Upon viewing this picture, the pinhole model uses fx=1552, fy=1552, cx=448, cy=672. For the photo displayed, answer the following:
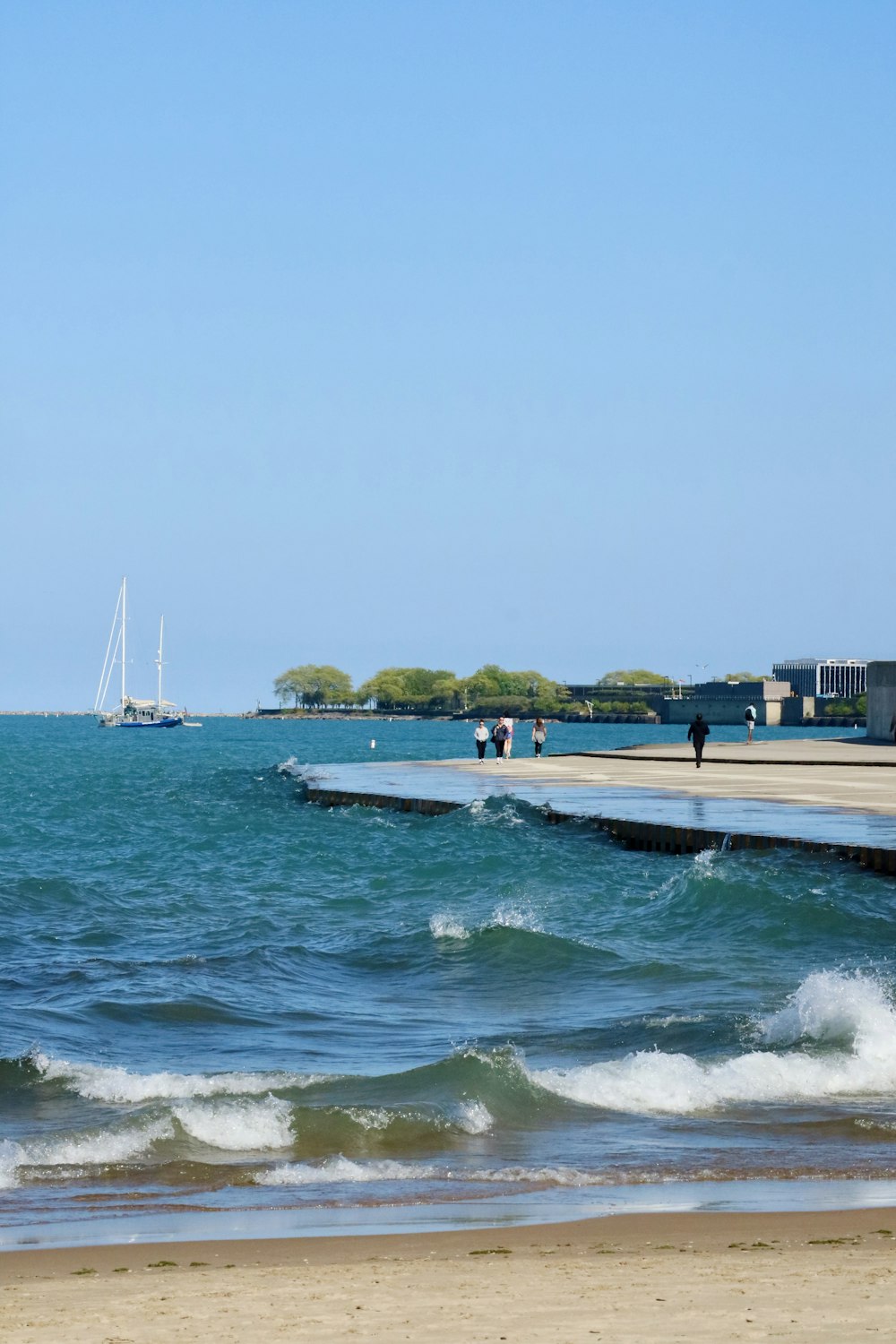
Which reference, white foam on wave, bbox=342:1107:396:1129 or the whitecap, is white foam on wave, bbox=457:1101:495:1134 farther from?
the whitecap

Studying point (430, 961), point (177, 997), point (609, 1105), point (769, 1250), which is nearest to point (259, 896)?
point (430, 961)

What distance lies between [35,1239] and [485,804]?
25.4 m

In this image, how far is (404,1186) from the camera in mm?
9305

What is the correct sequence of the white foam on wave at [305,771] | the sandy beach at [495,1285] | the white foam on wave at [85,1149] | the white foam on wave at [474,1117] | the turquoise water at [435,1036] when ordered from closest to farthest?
the sandy beach at [495,1285] < the turquoise water at [435,1036] < the white foam on wave at [85,1149] < the white foam on wave at [474,1117] < the white foam on wave at [305,771]

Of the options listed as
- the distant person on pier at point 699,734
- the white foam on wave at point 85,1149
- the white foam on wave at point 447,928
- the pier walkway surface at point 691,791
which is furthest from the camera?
the distant person on pier at point 699,734

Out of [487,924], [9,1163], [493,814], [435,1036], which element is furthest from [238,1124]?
[493,814]

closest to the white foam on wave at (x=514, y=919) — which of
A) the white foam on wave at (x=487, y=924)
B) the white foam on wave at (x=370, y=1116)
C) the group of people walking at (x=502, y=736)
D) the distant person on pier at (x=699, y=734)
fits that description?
the white foam on wave at (x=487, y=924)

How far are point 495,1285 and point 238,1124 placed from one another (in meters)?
3.99

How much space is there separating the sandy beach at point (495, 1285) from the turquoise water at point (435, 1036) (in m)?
0.65

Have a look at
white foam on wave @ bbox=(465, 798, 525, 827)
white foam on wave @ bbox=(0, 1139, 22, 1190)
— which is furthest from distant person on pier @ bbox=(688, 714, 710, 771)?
white foam on wave @ bbox=(0, 1139, 22, 1190)

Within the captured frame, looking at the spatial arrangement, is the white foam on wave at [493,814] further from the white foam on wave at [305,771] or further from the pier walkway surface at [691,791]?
the white foam on wave at [305,771]

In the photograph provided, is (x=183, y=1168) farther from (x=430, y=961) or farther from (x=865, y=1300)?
(x=430, y=961)

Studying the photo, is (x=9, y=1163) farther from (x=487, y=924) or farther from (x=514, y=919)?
(x=514, y=919)

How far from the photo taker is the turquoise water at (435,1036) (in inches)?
371
